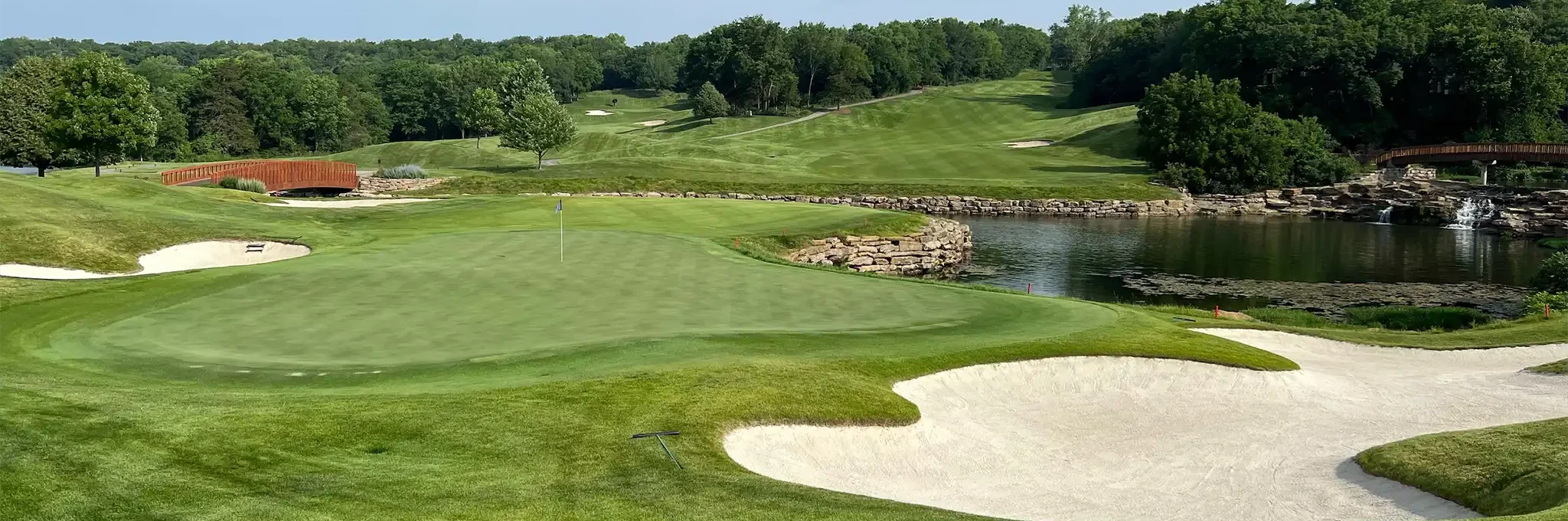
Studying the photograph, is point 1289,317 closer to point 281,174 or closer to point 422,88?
point 281,174

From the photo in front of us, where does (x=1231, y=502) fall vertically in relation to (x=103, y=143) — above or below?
below

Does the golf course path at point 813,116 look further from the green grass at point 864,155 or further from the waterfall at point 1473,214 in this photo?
the waterfall at point 1473,214

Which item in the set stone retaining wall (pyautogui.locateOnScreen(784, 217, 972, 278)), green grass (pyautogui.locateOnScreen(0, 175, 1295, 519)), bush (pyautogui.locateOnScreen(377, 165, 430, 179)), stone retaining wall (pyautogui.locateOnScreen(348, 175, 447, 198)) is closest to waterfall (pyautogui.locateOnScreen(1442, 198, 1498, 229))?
stone retaining wall (pyautogui.locateOnScreen(784, 217, 972, 278))

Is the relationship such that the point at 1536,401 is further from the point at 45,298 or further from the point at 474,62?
the point at 474,62

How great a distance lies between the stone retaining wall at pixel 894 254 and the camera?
44.8 m

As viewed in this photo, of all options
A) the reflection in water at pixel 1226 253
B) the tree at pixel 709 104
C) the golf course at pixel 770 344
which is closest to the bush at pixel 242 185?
the golf course at pixel 770 344

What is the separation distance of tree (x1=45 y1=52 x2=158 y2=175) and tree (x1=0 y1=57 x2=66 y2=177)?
5200 millimetres

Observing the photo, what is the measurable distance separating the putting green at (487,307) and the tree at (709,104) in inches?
3815

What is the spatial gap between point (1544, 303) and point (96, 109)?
249 ft

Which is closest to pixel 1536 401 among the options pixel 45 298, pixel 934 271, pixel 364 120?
pixel 45 298

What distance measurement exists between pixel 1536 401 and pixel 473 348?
1568 cm

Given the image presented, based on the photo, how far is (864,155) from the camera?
315ft

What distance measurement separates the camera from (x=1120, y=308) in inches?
1016

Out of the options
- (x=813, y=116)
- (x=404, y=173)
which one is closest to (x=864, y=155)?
(x=813, y=116)
